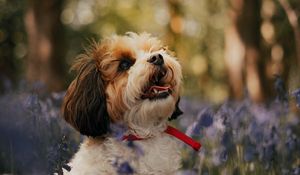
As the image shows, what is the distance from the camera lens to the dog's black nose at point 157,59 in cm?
417

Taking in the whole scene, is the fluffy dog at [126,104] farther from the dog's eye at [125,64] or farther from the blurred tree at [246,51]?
the blurred tree at [246,51]

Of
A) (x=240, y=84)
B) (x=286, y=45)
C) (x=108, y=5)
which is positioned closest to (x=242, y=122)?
(x=240, y=84)

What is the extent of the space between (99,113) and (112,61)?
1.14 ft

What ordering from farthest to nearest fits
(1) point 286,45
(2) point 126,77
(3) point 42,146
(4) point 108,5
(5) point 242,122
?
(4) point 108,5 < (1) point 286,45 < (5) point 242,122 < (3) point 42,146 < (2) point 126,77

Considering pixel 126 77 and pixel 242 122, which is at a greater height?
pixel 126 77

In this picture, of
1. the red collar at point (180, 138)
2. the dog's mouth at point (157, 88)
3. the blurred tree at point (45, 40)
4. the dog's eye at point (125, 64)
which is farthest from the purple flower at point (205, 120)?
the blurred tree at point (45, 40)

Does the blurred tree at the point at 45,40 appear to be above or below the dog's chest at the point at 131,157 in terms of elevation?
below

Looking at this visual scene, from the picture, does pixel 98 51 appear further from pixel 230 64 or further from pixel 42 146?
pixel 230 64

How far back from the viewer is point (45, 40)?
52.1 feet

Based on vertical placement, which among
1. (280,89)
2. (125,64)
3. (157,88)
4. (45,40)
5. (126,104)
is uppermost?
(125,64)

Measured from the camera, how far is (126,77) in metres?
4.28

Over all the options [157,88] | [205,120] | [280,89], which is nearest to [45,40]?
[280,89]

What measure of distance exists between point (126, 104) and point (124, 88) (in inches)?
4.0

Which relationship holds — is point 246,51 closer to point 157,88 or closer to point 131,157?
point 157,88
